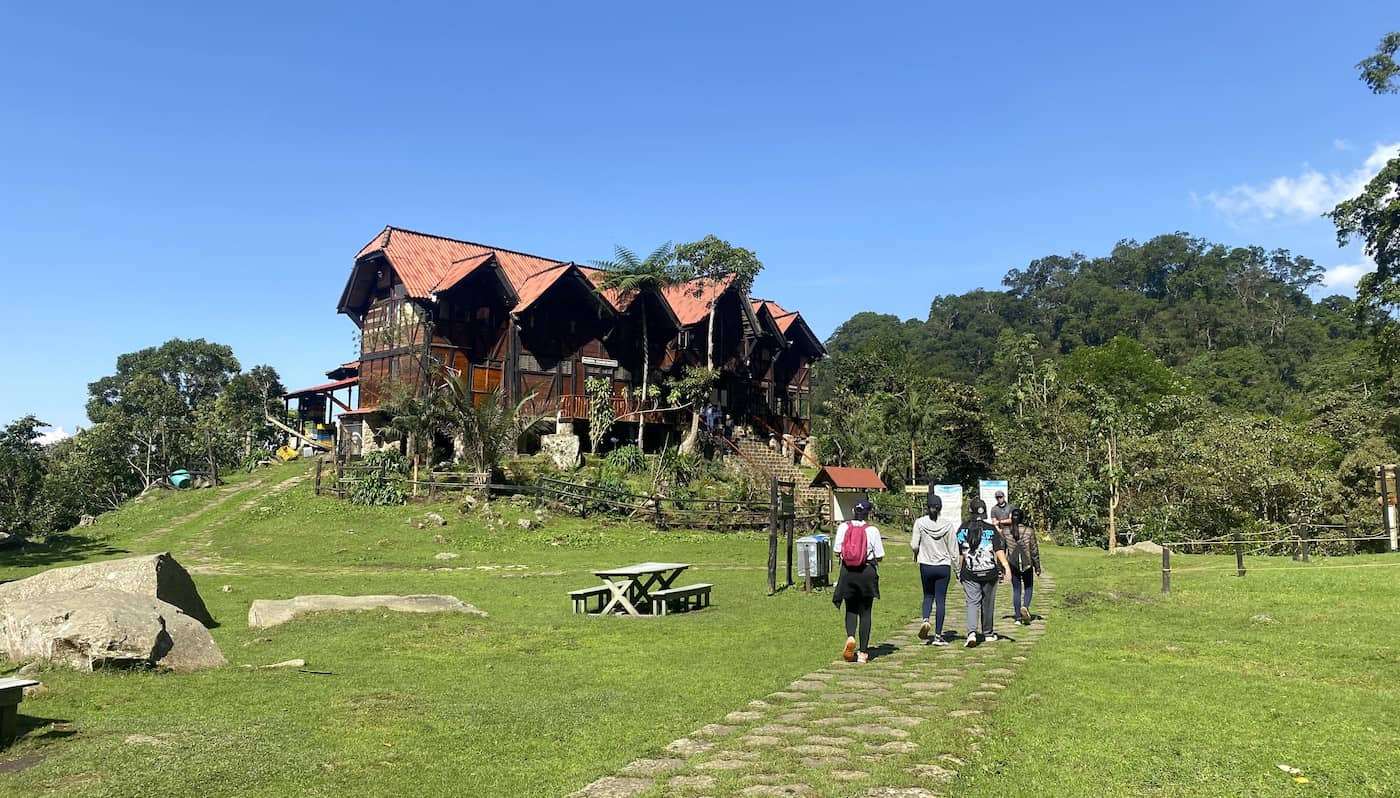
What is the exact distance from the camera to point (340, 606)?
455 inches

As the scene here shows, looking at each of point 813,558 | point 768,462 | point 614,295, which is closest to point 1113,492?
point 768,462

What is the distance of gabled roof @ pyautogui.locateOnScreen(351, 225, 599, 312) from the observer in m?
34.7

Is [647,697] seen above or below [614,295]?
below

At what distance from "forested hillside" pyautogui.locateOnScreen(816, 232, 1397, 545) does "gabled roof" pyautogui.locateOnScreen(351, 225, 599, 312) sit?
1751 centimetres

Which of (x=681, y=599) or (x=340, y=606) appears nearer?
(x=340, y=606)

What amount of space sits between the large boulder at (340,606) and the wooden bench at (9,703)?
5.47 m

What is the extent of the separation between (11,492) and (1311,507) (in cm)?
4829

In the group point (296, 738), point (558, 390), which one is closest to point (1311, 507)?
point (558, 390)

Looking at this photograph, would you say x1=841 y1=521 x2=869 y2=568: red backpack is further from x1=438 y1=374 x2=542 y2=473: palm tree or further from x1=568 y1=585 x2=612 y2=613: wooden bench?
x1=438 y1=374 x2=542 y2=473: palm tree

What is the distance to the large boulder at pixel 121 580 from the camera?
10336 millimetres

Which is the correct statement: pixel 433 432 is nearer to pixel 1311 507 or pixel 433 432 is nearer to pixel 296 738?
pixel 296 738

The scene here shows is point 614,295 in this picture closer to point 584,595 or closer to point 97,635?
point 584,595

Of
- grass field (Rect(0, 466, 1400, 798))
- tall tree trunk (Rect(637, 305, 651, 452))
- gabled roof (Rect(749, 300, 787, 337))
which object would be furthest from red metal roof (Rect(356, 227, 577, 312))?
grass field (Rect(0, 466, 1400, 798))

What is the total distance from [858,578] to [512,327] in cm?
2835
